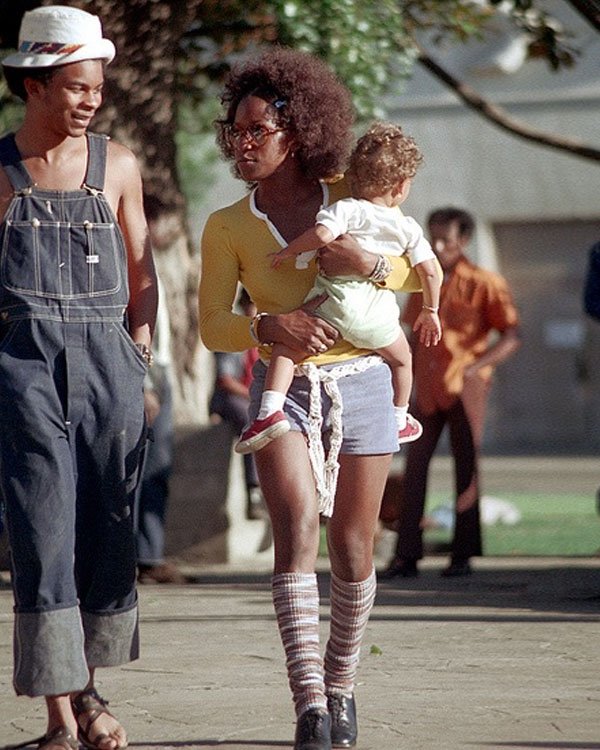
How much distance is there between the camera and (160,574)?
1006 centimetres

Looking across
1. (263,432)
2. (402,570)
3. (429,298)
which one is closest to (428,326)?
(429,298)

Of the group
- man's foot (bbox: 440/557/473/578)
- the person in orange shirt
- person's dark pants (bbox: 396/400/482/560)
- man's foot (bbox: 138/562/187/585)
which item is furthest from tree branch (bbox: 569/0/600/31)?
man's foot (bbox: 138/562/187/585)

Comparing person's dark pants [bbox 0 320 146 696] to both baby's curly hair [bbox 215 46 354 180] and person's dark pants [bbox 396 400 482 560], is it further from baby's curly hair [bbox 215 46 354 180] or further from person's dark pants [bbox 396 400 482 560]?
person's dark pants [bbox 396 400 482 560]

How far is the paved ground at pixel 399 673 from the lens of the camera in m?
5.34

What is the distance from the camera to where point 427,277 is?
17.5 feet

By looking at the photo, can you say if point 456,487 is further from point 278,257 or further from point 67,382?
point 67,382

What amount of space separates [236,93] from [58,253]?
79 centimetres

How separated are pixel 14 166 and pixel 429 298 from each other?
126 cm

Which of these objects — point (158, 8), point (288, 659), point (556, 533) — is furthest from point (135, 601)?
point (556, 533)

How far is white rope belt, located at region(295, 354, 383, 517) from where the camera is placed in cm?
516

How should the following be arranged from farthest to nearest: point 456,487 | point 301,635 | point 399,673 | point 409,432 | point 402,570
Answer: point 456,487
point 402,570
point 399,673
point 409,432
point 301,635

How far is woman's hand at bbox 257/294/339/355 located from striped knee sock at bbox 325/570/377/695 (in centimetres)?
72

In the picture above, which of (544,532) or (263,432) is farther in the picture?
(544,532)

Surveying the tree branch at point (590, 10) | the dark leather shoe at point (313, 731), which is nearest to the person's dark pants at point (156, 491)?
the tree branch at point (590, 10)
